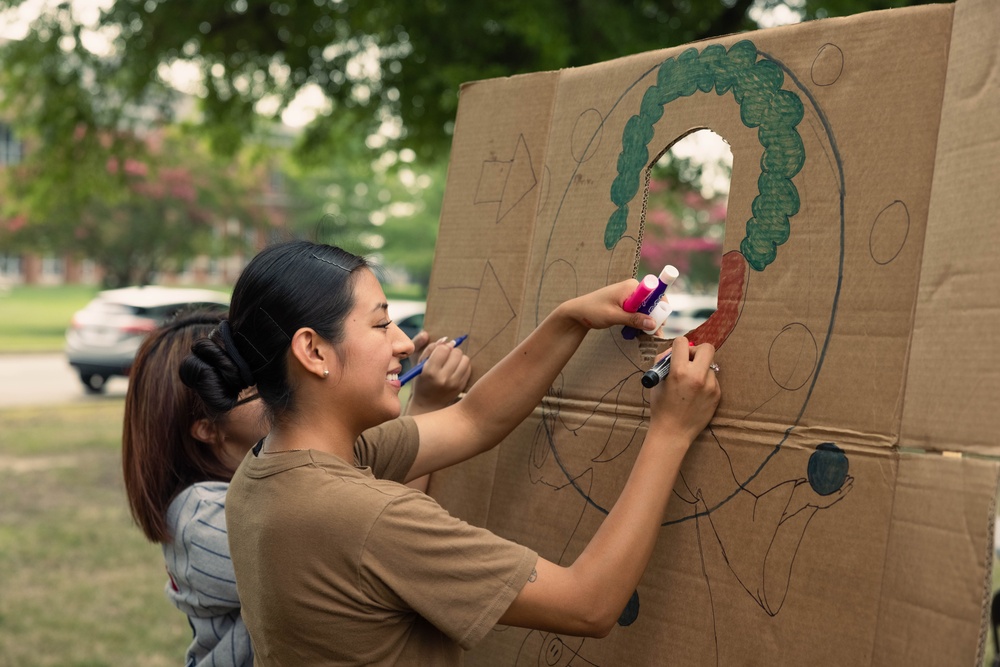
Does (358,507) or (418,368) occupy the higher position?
(418,368)

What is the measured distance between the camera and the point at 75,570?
4.90 metres

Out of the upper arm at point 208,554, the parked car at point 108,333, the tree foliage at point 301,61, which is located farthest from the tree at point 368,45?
the parked car at point 108,333

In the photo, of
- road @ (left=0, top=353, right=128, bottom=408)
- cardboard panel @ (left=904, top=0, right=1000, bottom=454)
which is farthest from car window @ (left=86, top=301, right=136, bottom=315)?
cardboard panel @ (left=904, top=0, right=1000, bottom=454)

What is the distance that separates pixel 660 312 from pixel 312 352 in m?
0.50

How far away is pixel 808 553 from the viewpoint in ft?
4.08

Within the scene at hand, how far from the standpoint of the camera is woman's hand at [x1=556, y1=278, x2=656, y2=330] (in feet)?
4.77

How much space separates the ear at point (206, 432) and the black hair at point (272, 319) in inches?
16.8

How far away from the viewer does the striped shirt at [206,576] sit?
1695 millimetres

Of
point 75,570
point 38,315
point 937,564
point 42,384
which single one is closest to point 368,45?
point 75,570

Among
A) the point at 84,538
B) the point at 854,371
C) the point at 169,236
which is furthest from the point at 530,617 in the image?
the point at 169,236

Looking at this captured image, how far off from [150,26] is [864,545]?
559 centimetres

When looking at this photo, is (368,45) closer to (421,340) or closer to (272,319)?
(421,340)

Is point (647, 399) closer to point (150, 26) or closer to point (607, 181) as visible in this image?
point (607, 181)

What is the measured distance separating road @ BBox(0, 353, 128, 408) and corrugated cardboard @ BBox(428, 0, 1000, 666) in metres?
10.1
